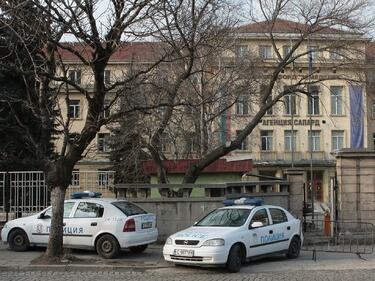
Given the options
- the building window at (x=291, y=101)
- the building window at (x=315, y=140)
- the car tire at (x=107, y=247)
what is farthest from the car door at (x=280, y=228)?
the building window at (x=315, y=140)

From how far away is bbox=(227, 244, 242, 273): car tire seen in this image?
12516 mm

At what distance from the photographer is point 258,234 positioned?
1352cm

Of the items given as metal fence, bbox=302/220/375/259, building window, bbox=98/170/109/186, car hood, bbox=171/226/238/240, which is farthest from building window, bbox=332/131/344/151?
car hood, bbox=171/226/238/240

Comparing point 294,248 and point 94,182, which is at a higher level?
point 94,182

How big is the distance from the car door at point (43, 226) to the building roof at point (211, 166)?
7184mm

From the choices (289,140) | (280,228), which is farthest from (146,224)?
(289,140)

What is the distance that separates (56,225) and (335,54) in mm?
13813

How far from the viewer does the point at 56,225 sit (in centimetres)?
1395

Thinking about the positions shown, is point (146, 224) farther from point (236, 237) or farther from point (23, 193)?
point (23, 193)

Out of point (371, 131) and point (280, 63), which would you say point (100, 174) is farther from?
point (371, 131)

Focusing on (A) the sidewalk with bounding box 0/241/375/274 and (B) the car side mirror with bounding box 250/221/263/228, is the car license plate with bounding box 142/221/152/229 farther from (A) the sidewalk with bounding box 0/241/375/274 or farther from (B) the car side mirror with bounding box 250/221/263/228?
(B) the car side mirror with bounding box 250/221/263/228

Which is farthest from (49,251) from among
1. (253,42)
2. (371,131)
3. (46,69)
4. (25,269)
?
(371,131)

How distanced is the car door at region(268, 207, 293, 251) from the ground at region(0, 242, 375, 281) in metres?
0.45

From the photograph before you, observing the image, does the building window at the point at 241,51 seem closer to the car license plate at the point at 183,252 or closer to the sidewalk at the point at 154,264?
the sidewalk at the point at 154,264
